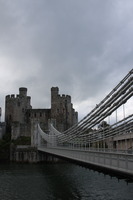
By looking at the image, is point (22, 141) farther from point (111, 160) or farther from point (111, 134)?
point (111, 160)

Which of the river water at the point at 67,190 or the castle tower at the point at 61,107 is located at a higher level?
the castle tower at the point at 61,107

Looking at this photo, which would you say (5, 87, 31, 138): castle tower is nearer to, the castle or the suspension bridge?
the castle

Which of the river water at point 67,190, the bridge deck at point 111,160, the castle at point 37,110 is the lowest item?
the river water at point 67,190

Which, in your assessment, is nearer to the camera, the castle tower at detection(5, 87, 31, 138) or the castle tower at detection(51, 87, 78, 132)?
the castle tower at detection(51, 87, 78, 132)

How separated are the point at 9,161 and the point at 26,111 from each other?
1418 cm

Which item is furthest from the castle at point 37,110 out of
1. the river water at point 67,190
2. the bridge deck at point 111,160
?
the bridge deck at point 111,160

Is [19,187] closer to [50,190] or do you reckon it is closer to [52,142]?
[50,190]

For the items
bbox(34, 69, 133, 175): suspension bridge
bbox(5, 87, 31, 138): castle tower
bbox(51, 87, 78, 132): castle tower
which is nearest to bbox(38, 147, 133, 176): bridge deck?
bbox(34, 69, 133, 175): suspension bridge

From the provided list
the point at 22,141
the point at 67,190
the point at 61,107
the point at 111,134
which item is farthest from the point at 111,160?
the point at 61,107

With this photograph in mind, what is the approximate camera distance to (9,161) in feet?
110

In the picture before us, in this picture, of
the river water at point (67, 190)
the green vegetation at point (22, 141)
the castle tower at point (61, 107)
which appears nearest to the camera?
the river water at point (67, 190)

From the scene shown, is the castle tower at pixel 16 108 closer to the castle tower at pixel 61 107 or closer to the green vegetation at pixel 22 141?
the castle tower at pixel 61 107

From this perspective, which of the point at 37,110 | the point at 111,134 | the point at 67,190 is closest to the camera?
the point at 111,134

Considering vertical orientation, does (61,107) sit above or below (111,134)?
above
